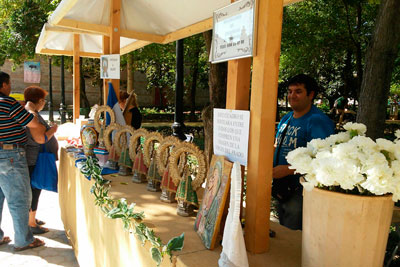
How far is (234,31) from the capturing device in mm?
1658

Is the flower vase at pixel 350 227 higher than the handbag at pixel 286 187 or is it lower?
higher

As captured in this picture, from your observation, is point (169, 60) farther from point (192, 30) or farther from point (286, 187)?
point (286, 187)

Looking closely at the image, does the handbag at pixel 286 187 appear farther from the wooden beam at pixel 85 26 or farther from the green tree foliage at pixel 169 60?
the green tree foliage at pixel 169 60

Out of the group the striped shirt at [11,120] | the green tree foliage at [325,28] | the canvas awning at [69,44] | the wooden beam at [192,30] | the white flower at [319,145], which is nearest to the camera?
the white flower at [319,145]

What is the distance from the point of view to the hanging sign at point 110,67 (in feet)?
12.9

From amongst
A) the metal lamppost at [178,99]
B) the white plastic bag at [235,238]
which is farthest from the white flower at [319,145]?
the metal lamppost at [178,99]

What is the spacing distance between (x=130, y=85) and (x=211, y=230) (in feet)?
47.7

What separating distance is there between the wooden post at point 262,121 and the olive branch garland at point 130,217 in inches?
14.8

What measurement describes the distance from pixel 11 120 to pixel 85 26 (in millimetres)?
1526

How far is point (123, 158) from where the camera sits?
298cm

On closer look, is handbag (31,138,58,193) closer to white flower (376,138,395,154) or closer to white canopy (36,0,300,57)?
white canopy (36,0,300,57)

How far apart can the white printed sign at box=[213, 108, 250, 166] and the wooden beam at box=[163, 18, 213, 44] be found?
88.8 inches

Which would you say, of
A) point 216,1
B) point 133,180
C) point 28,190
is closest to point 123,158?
Answer: point 133,180

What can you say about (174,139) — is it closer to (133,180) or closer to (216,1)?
(133,180)
